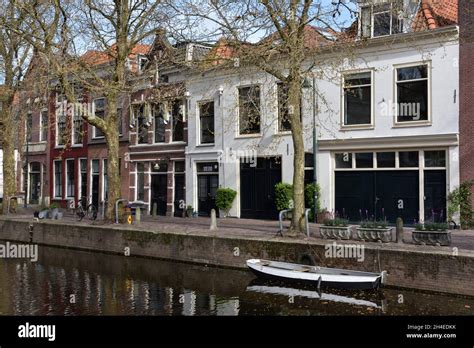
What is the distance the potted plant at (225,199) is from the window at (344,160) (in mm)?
5369

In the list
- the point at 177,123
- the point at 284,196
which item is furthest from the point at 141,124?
the point at 284,196

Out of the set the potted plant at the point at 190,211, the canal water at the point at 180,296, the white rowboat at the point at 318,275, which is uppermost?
the potted plant at the point at 190,211

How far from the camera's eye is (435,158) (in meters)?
20.2

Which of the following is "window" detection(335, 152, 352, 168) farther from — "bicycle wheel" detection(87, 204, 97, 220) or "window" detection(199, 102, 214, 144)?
"bicycle wheel" detection(87, 204, 97, 220)

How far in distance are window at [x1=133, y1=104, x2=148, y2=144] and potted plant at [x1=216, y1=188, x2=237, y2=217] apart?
6470 mm

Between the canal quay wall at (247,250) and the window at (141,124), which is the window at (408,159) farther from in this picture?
the window at (141,124)

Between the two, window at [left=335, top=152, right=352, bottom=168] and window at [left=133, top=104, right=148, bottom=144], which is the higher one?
window at [left=133, top=104, right=148, bottom=144]

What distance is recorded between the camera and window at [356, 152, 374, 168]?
21.7 meters

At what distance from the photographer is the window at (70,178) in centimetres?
3409

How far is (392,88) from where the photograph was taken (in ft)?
69.1

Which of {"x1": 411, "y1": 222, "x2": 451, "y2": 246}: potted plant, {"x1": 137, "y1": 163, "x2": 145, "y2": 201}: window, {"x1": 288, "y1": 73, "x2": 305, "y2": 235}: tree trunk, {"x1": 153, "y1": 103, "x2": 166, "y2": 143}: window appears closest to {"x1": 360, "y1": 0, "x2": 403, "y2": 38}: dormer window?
{"x1": 288, "y1": 73, "x2": 305, "y2": 235}: tree trunk

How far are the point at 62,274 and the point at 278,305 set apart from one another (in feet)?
25.1

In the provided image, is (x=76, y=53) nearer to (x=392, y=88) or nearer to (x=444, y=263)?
(x=392, y=88)

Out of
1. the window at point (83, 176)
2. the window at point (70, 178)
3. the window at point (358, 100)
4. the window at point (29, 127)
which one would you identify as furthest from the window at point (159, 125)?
the window at point (29, 127)
